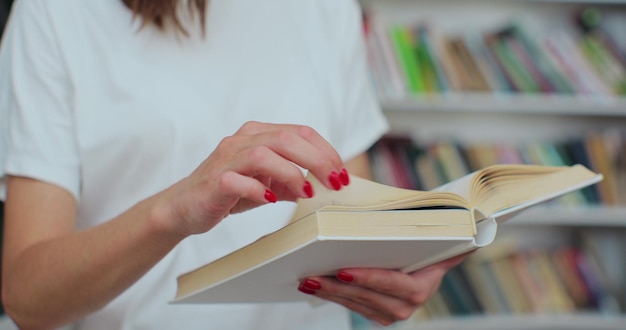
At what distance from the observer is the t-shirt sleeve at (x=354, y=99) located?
122 centimetres

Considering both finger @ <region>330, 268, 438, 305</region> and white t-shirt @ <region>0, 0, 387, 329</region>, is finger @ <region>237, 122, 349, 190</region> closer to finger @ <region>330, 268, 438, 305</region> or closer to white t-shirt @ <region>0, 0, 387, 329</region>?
finger @ <region>330, 268, 438, 305</region>

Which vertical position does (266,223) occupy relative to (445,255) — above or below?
below

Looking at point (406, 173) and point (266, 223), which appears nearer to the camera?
point (266, 223)

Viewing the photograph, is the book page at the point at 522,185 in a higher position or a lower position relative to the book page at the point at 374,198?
lower

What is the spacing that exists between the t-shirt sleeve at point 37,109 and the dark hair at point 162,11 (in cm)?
11

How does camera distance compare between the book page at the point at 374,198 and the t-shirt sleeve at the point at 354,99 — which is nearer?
the book page at the point at 374,198

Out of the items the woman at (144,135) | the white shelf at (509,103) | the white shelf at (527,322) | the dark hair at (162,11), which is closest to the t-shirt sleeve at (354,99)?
the woman at (144,135)

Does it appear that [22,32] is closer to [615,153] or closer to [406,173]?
[406,173]

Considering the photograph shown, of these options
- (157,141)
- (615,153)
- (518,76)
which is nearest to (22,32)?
(157,141)

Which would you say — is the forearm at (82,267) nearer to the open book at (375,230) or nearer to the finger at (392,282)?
the open book at (375,230)

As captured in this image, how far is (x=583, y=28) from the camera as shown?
9.36 ft

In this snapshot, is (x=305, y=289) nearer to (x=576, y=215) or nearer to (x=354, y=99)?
(x=354, y=99)

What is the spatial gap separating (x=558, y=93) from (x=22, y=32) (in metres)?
2.00

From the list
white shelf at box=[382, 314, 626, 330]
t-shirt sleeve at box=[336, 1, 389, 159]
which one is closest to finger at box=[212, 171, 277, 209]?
t-shirt sleeve at box=[336, 1, 389, 159]
